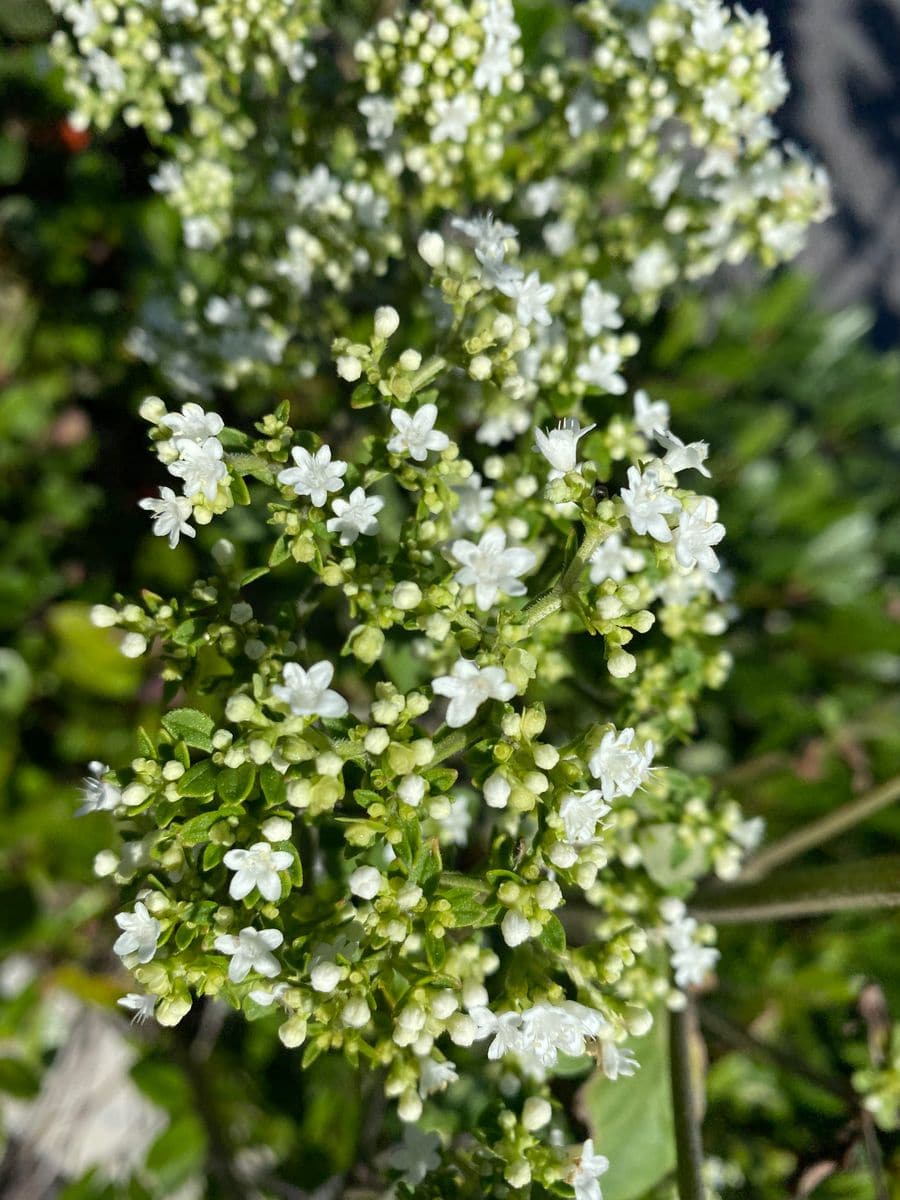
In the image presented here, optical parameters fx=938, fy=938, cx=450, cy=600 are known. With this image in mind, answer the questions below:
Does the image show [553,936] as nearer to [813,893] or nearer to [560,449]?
[560,449]

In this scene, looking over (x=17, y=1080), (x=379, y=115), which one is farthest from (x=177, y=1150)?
(x=379, y=115)

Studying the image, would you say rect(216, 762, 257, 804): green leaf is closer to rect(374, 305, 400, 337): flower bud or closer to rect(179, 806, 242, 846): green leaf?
rect(179, 806, 242, 846): green leaf

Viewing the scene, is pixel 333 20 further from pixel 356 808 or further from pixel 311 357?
pixel 356 808

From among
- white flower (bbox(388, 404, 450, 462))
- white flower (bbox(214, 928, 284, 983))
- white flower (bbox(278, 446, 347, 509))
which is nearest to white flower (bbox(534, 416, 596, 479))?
white flower (bbox(388, 404, 450, 462))

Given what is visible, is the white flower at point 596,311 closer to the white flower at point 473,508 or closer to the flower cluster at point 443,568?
the flower cluster at point 443,568

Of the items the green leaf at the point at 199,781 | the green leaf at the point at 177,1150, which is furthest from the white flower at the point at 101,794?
the green leaf at the point at 177,1150

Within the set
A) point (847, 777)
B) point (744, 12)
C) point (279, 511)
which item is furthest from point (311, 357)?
point (847, 777)
